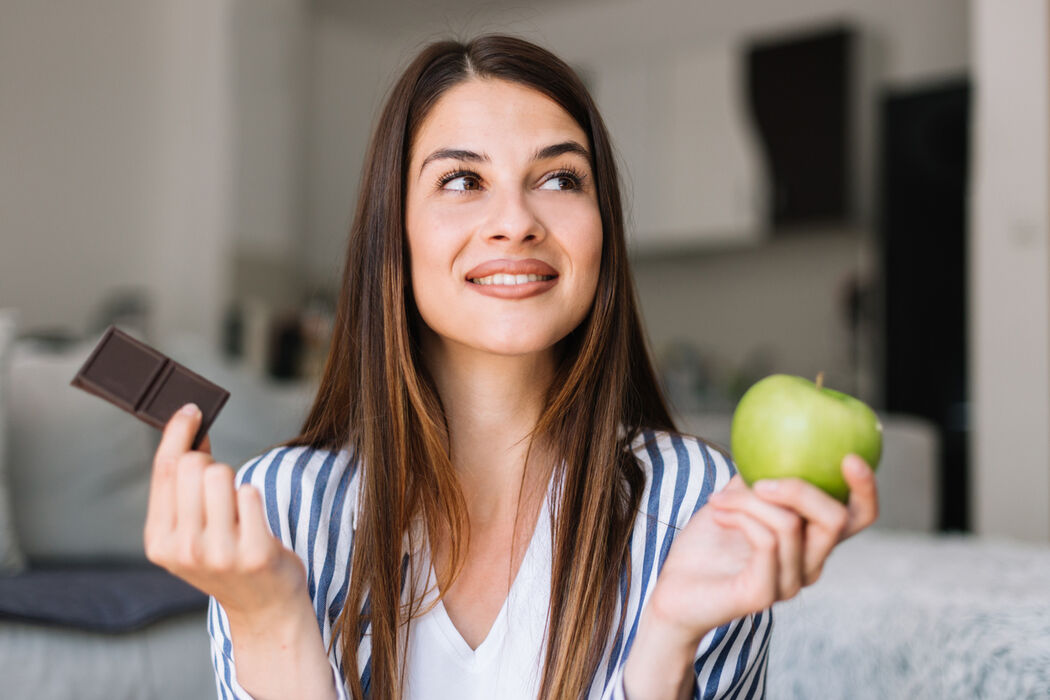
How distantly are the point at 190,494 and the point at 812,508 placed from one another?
446mm

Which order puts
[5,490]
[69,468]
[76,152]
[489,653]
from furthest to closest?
[76,152], [69,468], [5,490], [489,653]

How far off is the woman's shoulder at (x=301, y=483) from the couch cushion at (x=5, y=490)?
0.94 m

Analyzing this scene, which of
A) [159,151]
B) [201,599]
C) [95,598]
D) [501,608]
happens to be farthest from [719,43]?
[501,608]

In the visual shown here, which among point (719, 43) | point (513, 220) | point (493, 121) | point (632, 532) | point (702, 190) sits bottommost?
point (632, 532)

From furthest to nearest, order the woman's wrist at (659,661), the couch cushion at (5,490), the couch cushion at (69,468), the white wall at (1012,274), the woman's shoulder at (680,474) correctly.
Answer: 1. the white wall at (1012,274)
2. the couch cushion at (69,468)
3. the couch cushion at (5,490)
4. the woman's shoulder at (680,474)
5. the woman's wrist at (659,661)

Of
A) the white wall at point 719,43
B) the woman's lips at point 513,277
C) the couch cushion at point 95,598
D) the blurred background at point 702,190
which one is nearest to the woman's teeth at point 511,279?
the woman's lips at point 513,277

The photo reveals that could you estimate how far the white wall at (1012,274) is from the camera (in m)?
2.98

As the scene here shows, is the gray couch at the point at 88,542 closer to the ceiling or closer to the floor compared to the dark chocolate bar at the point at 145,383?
closer to the floor

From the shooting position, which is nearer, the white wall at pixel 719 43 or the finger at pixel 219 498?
the finger at pixel 219 498

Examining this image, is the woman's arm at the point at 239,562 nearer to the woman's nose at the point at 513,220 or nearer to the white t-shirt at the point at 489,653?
the white t-shirt at the point at 489,653

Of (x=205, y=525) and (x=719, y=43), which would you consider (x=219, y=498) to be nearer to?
(x=205, y=525)

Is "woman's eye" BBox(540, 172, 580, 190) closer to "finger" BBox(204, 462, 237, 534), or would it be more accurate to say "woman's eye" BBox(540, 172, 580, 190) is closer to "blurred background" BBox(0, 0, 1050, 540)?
"finger" BBox(204, 462, 237, 534)

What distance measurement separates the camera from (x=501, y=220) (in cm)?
99

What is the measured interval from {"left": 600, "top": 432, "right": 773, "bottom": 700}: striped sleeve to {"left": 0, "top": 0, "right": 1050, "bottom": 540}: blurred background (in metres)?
1.65
